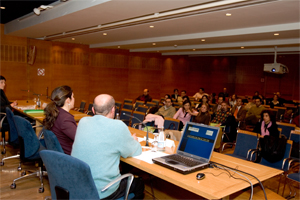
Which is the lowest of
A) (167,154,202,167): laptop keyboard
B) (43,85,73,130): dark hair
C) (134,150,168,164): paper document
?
(134,150,168,164): paper document

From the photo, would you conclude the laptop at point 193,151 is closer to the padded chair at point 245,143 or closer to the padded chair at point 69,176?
the padded chair at point 69,176

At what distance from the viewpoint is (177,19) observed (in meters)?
5.62

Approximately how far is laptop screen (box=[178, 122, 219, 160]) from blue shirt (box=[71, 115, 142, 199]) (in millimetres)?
723

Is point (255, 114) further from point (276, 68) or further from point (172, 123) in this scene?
point (172, 123)

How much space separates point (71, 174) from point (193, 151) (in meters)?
1.26

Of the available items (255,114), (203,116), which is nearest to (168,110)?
(203,116)

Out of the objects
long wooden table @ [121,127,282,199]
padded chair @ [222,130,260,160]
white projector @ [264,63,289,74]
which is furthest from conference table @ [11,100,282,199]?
white projector @ [264,63,289,74]

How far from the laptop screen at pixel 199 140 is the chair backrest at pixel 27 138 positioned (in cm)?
223

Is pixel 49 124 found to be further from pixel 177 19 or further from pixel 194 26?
pixel 194 26

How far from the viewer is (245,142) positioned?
4340 mm

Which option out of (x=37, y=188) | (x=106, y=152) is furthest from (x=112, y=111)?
(x=37, y=188)

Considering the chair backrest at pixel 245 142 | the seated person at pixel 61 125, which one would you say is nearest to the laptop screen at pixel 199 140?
the seated person at pixel 61 125

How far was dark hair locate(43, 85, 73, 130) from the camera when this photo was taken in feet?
10.3

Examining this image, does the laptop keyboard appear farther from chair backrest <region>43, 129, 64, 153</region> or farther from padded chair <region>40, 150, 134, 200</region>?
chair backrest <region>43, 129, 64, 153</region>
